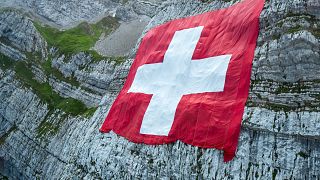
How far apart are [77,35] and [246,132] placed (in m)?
32.8

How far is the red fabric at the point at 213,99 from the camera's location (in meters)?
20.7

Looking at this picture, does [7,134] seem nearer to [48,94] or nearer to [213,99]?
[48,94]

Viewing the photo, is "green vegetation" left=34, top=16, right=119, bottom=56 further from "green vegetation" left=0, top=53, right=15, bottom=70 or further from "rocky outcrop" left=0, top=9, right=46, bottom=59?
"green vegetation" left=0, top=53, right=15, bottom=70

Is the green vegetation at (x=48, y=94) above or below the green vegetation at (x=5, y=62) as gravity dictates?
below

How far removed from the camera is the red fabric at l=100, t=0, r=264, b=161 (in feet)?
68.0

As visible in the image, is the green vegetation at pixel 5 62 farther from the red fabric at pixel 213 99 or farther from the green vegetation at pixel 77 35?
the red fabric at pixel 213 99

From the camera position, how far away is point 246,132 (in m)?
20.0

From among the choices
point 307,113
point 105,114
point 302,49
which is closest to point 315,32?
point 302,49

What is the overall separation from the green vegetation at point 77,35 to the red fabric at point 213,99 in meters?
14.6

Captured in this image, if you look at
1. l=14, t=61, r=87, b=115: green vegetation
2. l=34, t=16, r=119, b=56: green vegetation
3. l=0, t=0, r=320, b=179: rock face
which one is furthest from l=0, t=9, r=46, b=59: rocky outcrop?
l=0, t=0, r=320, b=179: rock face

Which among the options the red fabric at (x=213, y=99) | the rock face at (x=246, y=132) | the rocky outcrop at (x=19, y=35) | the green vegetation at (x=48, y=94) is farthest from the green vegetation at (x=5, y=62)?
the red fabric at (x=213, y=99)

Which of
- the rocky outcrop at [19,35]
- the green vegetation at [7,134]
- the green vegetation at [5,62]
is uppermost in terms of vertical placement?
the rocky outcrop at [19,35]

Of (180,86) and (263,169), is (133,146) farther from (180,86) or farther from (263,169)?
(263,169)

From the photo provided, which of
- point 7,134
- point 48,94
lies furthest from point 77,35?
point 7,134
